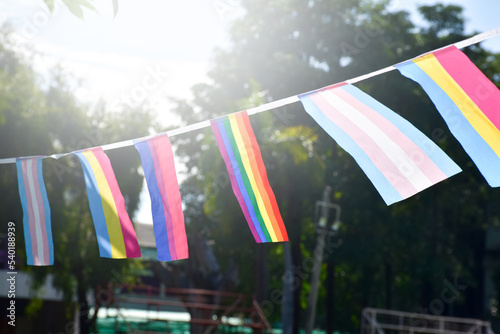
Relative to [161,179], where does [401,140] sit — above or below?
above

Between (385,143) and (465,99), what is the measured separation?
2.14ft

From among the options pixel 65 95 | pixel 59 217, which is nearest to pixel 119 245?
pixel 59 217

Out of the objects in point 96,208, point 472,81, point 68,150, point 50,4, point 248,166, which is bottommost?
point 96,208

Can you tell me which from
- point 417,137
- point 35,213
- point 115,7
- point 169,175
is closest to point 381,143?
point 417,137

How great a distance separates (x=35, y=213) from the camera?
649cm

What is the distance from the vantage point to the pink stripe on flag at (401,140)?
13.9 feet

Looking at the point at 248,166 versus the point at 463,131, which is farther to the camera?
the point at 248,166

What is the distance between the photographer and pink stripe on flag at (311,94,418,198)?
4.30 metres

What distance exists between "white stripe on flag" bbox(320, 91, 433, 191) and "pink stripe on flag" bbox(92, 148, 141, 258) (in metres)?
2.31

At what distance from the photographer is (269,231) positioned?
17.8ft

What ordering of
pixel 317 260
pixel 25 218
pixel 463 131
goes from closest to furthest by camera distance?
1. pixel 463 131
2. pixel 25 218
3. pixel 317 260

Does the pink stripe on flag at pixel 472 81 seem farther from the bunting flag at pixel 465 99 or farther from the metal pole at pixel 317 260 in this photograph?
the metal pole at pixel 317 260

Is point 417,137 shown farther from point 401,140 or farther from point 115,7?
point 115,7

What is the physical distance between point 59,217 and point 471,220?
25263 mm
